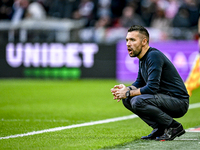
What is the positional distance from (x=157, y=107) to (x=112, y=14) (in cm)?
1432

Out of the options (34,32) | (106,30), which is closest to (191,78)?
(106,30)

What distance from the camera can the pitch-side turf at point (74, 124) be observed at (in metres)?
4.80

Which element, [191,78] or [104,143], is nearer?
[104,143]

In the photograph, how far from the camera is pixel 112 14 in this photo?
19031mm

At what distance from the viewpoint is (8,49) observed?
17.1 meters

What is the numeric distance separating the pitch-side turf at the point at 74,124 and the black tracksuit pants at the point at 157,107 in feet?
0.96

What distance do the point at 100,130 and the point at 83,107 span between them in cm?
314

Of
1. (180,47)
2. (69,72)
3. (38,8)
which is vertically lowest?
(69,72)

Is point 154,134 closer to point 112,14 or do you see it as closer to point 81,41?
point 81,41

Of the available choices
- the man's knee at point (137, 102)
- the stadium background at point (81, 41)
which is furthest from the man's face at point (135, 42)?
the stadium background at point (81, 41)

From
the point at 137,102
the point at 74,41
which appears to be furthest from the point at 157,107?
the point at 74,41

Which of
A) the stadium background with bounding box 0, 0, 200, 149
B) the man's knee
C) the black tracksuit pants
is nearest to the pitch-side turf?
the black tracksuit pants

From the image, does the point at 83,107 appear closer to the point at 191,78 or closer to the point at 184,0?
the point at 191,78

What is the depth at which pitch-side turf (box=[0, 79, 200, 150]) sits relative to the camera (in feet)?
15.7
